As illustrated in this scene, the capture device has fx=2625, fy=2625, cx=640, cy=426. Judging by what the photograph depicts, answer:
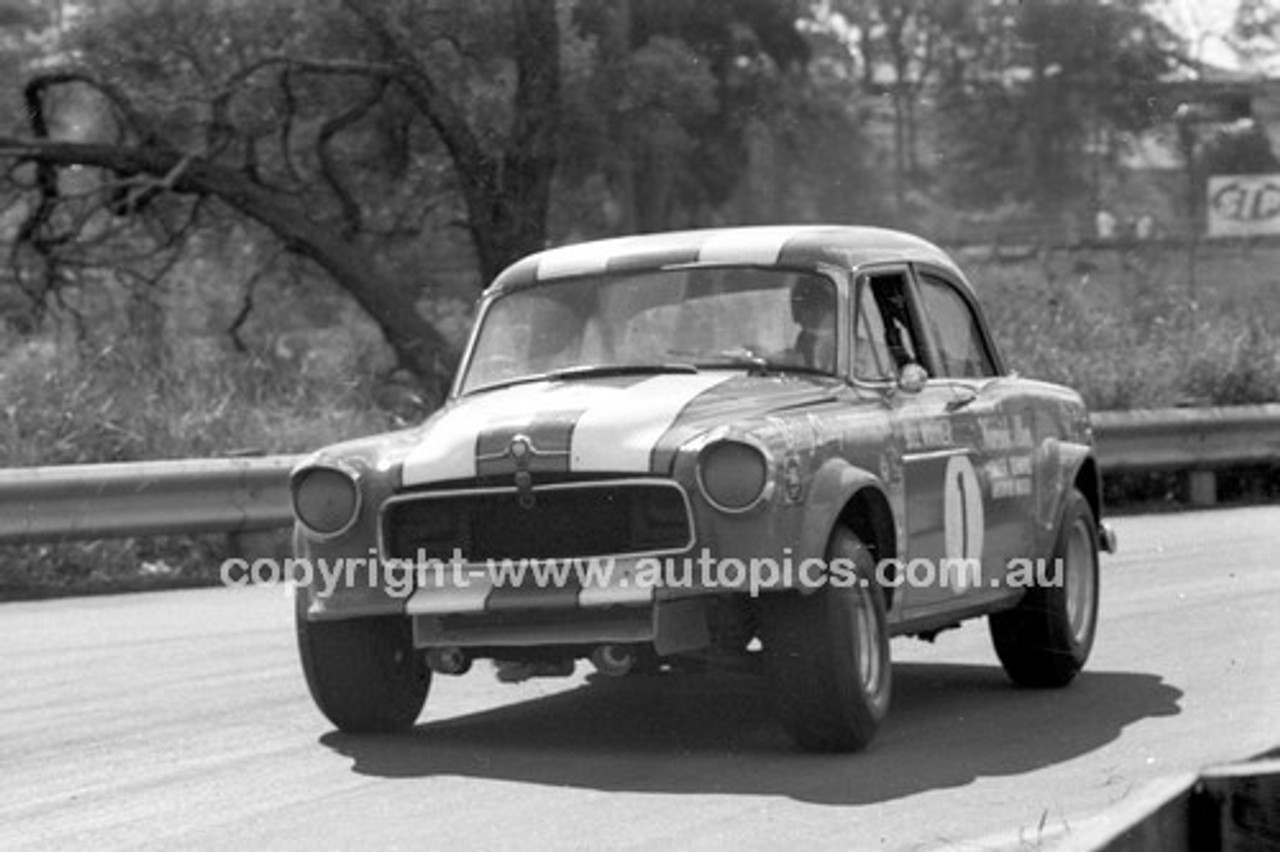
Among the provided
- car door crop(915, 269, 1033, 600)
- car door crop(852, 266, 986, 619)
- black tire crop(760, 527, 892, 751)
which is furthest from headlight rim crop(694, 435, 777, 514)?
car door crop(915, 269, 1033, 600)

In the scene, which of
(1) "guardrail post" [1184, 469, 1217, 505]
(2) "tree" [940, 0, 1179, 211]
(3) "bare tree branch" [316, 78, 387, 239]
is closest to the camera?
(1) "guardrail post" [1184, 469, 1217, 505]

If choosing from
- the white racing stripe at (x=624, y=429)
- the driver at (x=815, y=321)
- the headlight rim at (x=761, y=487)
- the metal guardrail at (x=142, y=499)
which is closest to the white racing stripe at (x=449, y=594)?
the white racing stripe at (x=624, y=429)

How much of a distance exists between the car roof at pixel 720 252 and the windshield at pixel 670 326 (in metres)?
0.04

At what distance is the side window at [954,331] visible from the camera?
9.02 meters

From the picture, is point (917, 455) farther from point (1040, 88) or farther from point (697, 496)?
point (1040, 88)

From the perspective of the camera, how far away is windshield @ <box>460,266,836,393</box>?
26.9ft

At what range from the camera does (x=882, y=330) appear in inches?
336

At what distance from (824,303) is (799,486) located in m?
1.23

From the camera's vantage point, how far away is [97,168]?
2069cm

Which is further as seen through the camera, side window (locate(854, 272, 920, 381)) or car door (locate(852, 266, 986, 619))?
side window (locate(854, 272, 920, 381))

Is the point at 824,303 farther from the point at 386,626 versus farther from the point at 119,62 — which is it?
the point at 119,62

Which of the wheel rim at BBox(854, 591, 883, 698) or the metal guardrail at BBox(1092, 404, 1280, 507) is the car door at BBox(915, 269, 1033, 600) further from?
the metal guardrail at BBox(1092, 404, 1280, 507)

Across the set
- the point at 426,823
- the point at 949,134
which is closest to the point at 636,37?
the point at 949,134

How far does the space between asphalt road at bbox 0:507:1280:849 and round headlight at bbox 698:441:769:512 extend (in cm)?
74
